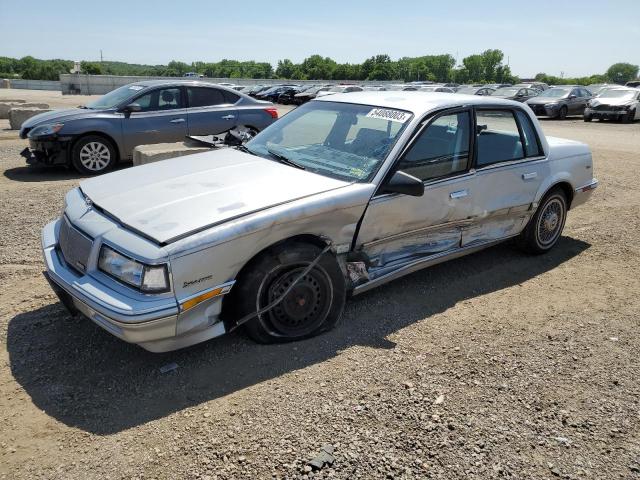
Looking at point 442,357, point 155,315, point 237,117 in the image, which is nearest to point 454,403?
point 442,357

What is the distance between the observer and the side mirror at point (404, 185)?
3633 millimetres

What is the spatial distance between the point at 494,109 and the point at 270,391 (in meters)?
3.37

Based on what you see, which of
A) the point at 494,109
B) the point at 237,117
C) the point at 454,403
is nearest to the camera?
the point at 454,403

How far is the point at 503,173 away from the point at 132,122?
257 inches

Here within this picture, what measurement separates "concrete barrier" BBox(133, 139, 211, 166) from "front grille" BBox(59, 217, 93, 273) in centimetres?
367

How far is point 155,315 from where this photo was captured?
2.85 m

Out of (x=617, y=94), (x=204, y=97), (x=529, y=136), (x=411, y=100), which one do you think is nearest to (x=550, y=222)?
(x=529, y=136)

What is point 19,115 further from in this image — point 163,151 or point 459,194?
point 459,194

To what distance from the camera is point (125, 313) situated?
281 cm

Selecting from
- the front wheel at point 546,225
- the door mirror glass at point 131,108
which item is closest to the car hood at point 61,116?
the door mirror glass at point 131,108

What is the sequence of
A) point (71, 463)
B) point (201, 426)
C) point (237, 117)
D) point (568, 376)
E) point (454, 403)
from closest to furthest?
point (71, 463) → point (201, 426) → point (454, 403) → point (568, 376) → point (237, 117)

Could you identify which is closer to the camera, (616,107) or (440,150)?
(440,150)

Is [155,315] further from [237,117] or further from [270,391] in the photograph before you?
[237,117]

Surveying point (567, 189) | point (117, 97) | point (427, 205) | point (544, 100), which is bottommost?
point (567, 189)
